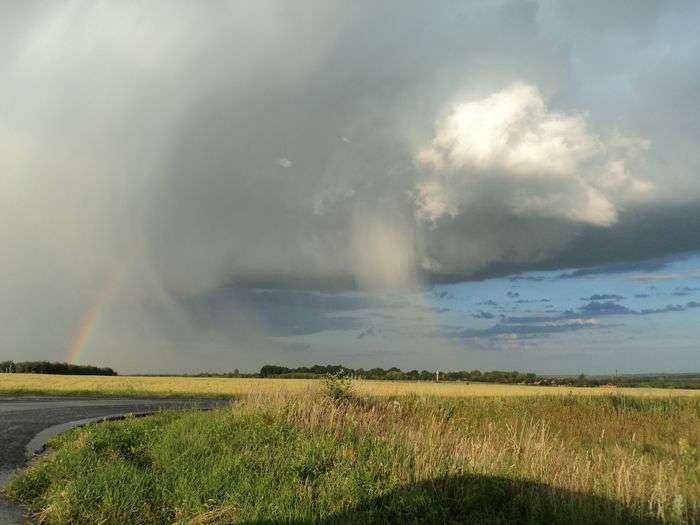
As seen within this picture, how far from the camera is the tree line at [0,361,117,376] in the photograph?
9558 cm

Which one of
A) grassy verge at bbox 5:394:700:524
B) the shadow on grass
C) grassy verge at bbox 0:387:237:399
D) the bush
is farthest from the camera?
grassy verge at bbox 0:387:237:399

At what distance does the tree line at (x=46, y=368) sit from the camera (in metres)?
95.6

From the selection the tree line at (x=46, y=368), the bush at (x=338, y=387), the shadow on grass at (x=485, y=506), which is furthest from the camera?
the tree line at (x=46, y=368)

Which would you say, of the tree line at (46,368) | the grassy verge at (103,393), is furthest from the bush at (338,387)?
the tree line at (46,368)

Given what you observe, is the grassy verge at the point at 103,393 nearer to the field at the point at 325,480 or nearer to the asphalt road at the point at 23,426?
the asphalt road at the point at 23,426

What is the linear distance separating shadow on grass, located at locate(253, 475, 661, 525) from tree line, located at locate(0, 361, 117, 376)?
9912cm

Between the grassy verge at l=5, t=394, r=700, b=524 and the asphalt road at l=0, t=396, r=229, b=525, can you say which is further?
the asphalt road at l=0, t=396, r=229, b=525

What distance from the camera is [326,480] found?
8.80 metres

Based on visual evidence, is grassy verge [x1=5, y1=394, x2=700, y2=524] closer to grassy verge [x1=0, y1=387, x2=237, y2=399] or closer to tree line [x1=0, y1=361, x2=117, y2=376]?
grassy verge [x1=0, y1=387, x2=237, y2=399]

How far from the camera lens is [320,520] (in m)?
7.29

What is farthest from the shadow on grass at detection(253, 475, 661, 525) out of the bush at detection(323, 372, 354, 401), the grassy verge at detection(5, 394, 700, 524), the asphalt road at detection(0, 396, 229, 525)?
the bush at detection(323, 372, 354, 401)

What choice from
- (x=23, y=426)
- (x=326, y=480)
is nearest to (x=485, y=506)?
(x=326, y=480)

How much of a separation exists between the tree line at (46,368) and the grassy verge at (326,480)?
94.4 m

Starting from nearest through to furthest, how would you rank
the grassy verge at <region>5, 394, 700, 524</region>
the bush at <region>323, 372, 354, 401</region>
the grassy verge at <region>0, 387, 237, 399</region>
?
the grassy verge at <region>5, 394, 700, 524</region> → the bush at <region>323, 372, 354, 401</region> → the grassy verge at <region>0, 387, 237, 399</region>
